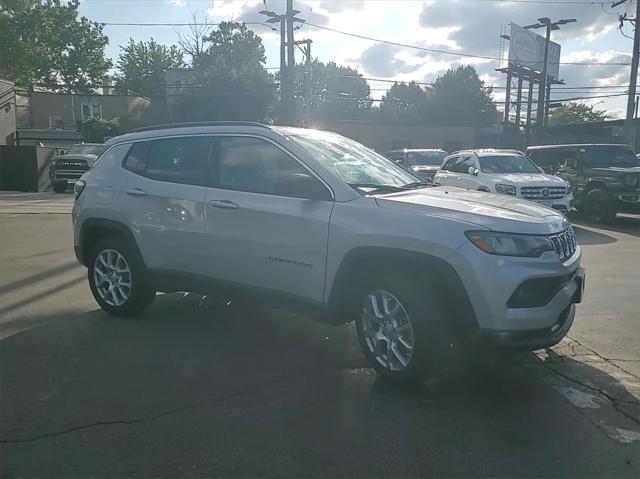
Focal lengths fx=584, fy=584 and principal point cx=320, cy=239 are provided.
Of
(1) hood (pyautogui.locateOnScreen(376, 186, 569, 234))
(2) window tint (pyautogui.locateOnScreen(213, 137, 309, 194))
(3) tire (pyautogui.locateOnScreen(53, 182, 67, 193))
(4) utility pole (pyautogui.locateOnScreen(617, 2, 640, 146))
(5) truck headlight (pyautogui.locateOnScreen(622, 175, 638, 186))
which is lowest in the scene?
(3) tire (pyautogui.locateOnScreen(53, 182, 67, 193))

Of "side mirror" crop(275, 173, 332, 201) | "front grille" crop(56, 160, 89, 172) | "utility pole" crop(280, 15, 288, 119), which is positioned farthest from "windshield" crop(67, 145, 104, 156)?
"side mirror" crop(275, 173, 332, 201)

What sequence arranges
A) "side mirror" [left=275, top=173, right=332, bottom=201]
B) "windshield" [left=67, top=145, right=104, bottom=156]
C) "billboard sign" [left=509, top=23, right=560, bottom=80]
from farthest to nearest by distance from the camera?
"billboard sign" [left=509, top=23, right=560, bottom=80]
"windshield" [left=67, top=145, right=104, bottom=156]
"side mirror" [left=275, top=173, right=332, bottom=201]

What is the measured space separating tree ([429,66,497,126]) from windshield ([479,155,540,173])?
7023 cm

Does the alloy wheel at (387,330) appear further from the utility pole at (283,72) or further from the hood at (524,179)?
the utility pole at (283,72)

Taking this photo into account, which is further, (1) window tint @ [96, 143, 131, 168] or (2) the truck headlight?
(2) the truck headlight

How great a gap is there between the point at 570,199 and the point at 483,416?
Answer: 10.0 m

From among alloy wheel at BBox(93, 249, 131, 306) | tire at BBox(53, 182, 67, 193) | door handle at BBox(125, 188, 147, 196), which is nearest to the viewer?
door handle at BBox(125, 188, 147, 196)

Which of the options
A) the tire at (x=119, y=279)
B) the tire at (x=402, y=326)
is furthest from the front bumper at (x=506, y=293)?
the tire at (x=119, y=279)

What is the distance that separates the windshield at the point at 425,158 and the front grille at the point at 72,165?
11.8 meters

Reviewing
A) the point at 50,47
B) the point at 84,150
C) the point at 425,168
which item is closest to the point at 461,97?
the point at 50,47

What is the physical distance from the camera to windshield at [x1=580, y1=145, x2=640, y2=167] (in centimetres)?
1441

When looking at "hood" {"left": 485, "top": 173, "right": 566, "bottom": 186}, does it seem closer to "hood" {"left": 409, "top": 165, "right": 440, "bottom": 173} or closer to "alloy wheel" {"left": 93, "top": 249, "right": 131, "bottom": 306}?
"hood" {"left": 409, "top": 165, "right": 440, "bottom": 173}

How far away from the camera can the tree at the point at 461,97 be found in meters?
82.9

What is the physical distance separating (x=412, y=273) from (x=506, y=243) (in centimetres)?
65
